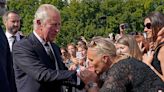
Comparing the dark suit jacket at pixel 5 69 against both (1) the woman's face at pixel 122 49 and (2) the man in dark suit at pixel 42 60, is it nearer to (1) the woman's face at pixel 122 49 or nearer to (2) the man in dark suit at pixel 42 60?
(2) the man in dark suit at pixel 42 60

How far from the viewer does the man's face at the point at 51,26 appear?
559 cm

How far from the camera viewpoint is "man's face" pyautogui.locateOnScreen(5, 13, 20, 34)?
8867 millimetres

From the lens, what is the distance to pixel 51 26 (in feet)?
18.3

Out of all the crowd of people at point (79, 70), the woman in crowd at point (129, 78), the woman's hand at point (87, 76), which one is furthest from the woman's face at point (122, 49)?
the woman in crowd at point (129, 78)

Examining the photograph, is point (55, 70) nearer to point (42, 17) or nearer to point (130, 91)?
point (42, 17)

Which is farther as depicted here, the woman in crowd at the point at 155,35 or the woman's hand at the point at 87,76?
the woman in crowd at the point at 155,35

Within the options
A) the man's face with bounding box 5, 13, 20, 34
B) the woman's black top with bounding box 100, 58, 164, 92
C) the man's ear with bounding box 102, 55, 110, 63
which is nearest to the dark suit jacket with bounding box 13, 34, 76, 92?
the man's ear with bounding box 102, 55, 110, 63

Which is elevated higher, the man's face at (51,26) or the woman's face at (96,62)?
the man's face at (51,26)

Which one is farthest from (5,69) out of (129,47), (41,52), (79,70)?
(129,47)

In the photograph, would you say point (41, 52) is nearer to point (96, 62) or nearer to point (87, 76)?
point (87, 76)

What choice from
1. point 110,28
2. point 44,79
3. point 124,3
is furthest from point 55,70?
point 124,3

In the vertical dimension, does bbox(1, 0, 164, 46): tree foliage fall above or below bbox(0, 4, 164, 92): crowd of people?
below

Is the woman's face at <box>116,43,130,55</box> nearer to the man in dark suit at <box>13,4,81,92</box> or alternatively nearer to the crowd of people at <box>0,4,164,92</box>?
the crowd of people at <box>0,4,164,92</box>

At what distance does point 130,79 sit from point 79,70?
→ 4.53 ft
